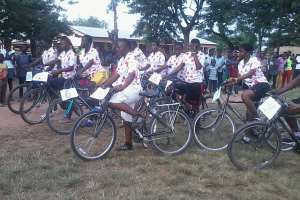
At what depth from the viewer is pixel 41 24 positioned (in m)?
19.5

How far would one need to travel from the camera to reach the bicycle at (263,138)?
6.09m

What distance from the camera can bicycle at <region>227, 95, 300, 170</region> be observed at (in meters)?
6.09

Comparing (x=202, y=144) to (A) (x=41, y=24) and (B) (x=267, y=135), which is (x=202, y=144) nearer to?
(B) (x=267, y=135)

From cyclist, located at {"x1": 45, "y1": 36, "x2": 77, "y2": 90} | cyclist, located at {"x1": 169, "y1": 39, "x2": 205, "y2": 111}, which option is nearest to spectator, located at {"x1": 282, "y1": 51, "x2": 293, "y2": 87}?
cyclist, located at {"x1": 169, "y1": 39, "x2": 205, "y2": 111}

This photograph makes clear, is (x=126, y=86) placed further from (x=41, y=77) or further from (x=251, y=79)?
(x=41, y=77)

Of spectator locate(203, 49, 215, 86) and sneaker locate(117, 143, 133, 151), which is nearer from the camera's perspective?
sneaker locate(117, 143, 133, 151)

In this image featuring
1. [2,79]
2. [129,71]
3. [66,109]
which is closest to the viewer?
[129,71]

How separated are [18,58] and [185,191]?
31.2ft

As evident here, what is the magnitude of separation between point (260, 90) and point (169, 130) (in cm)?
183

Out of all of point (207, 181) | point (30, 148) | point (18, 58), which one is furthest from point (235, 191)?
point (18, 58)

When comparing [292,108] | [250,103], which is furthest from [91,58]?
[292,108]

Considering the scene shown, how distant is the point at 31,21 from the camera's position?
1908cm

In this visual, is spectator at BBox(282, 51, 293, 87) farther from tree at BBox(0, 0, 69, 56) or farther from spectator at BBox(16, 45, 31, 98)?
spectator at BBox(16, 45, 31, 98)

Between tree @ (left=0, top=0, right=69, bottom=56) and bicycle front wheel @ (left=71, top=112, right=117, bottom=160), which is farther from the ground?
tree @ (left=0, top=0, right=69, bottom=56)
